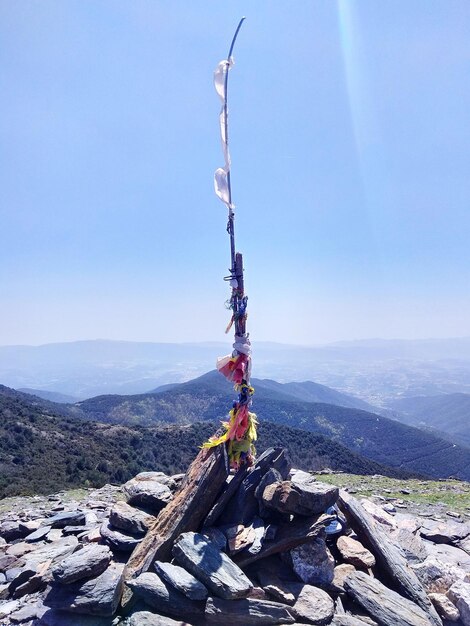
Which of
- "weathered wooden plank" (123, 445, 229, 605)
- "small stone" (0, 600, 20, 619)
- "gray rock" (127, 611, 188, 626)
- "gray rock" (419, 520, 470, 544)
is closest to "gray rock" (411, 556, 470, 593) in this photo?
"gray rock" (419, 520, 470, 544)

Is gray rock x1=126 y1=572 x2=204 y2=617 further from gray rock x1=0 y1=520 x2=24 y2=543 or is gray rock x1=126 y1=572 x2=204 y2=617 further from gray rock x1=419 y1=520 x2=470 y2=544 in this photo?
gray rock x1=419 y1=520 x2=470 y2=544

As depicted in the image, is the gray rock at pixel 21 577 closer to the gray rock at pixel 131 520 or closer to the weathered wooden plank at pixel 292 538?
the gray rock at pixel 131 520

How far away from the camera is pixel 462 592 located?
5516mm

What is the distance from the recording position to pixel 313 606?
505cm

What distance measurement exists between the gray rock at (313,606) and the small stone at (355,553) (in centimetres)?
82

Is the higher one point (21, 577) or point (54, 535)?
point (21, 577)

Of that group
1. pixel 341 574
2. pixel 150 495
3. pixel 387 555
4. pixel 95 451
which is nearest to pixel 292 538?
pixel 341 574

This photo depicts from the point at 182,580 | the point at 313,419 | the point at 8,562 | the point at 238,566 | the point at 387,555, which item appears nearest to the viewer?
the point at 182,580

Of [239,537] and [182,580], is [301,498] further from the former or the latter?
[182,580]

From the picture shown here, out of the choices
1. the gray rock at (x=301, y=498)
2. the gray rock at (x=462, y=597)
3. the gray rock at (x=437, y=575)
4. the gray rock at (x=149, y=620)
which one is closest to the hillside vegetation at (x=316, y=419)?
the gray rock at (x=437, y=575)

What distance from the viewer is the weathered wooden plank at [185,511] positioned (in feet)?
18.5

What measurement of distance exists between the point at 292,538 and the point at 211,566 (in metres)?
1.21

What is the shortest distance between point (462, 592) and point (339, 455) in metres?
36.9

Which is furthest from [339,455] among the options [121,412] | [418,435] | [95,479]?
[418,435]
